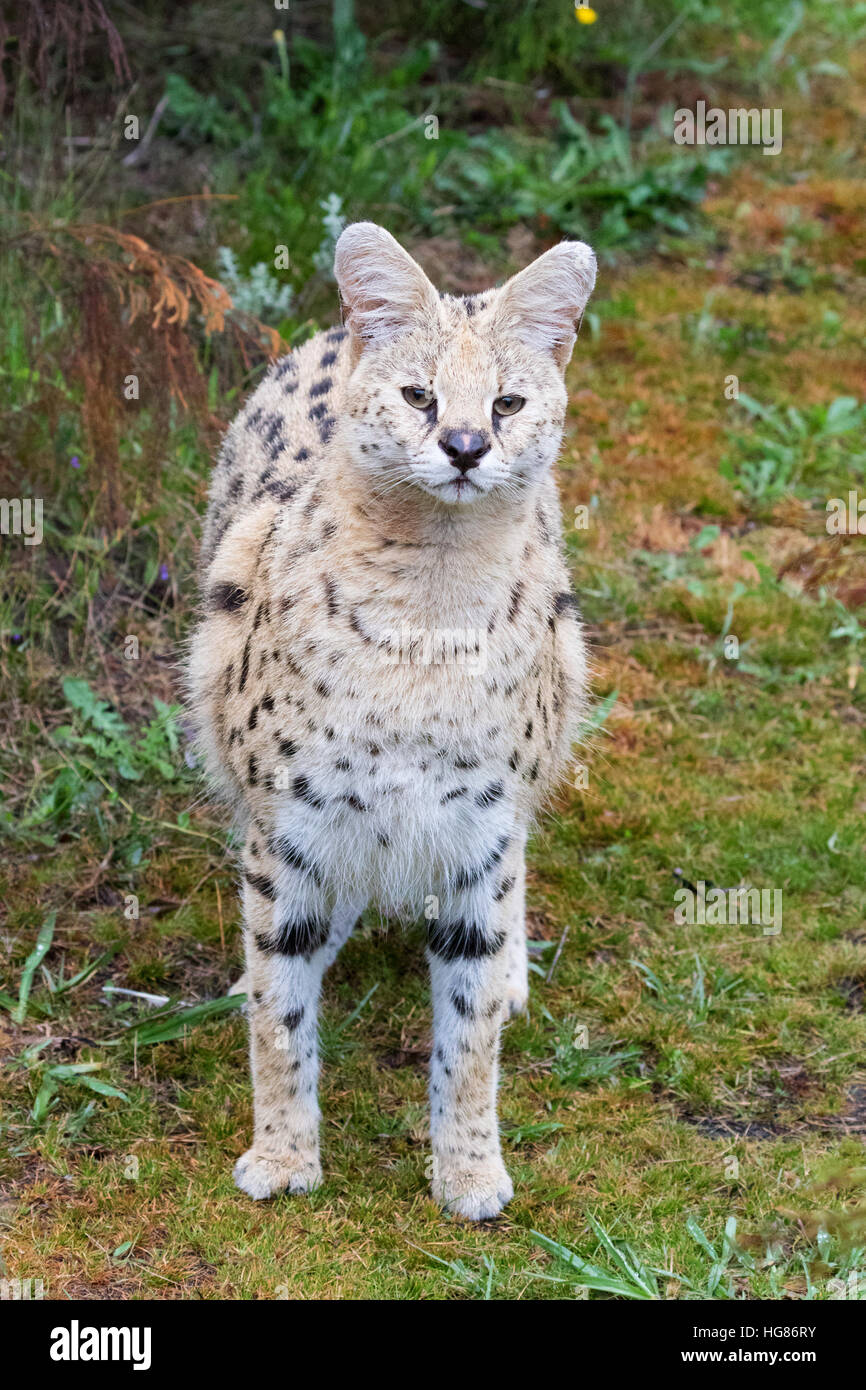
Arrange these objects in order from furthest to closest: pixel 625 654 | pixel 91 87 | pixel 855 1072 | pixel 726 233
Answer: pixel 726 233 < pixel 91 87 < pixel 625 654 < pixel 855 1072

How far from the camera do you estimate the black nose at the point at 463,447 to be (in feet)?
11.7

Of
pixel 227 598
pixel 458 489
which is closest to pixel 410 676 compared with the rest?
pixel 458 489

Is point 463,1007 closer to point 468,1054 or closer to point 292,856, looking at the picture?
point 468,1054

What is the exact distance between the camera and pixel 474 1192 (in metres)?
4.24

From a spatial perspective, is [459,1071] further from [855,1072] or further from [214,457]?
[214,457]

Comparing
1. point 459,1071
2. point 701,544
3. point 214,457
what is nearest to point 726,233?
point 701,544

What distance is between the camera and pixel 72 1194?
13.9 ft

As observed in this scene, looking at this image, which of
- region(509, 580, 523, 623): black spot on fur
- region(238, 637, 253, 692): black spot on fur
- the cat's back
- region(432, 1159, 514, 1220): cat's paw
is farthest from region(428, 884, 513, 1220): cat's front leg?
the cat's back

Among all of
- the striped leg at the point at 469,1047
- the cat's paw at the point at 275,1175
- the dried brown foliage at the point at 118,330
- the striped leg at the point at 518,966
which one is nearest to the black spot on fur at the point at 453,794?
the striped leg at the point at 469,1047

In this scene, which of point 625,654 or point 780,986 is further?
point 625,654

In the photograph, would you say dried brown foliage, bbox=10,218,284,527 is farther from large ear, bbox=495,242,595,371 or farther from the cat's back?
large ear, bbox=495,242,595,371

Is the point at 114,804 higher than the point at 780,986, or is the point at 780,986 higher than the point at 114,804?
the point at 114,804

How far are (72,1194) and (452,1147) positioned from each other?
3.28 feet

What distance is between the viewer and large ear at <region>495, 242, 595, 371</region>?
12.6 feet
